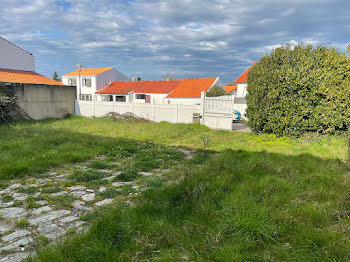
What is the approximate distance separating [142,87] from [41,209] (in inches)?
1386

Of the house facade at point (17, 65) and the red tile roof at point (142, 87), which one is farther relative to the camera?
the red tile roof at point (142, 87)

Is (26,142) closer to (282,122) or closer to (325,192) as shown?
(325,192)

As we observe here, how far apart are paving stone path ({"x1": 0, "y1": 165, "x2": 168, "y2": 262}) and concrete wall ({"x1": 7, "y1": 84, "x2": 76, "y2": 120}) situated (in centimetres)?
1302

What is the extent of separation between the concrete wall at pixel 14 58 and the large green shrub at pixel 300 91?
24852mm

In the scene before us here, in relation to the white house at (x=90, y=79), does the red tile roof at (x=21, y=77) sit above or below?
below

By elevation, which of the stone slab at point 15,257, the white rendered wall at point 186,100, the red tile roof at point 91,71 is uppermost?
the red tile roof at point 91,71

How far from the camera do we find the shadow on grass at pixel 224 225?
8.02ft

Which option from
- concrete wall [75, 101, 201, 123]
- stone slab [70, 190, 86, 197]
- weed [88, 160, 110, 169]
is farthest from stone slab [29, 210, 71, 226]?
concrete wall [75, 101, 201, 123]

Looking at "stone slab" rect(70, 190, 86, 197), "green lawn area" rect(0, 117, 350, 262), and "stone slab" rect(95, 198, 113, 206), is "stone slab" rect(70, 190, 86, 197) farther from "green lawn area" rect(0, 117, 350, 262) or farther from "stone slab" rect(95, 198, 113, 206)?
"green lawn area" rect(0, 117, 350, 262)

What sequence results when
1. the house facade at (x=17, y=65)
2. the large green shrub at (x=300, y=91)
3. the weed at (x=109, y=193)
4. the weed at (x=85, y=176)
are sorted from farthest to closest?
the house facade at (x=17, y=65)
the large green shrub at (x=300, y=91)
the weed at (x=85, y=176)
the weed at (x=109, y=193)

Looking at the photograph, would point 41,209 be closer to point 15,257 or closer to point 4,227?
point 4,227

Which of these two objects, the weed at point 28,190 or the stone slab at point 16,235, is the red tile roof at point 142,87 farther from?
the stone slab at point 16,235

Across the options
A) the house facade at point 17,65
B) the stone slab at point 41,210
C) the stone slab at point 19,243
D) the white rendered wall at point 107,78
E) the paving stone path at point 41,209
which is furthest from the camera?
the white rendered wall at point 107,78

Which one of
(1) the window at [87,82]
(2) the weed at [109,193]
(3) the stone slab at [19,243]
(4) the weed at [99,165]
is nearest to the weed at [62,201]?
(2) the weed at [109,193]
